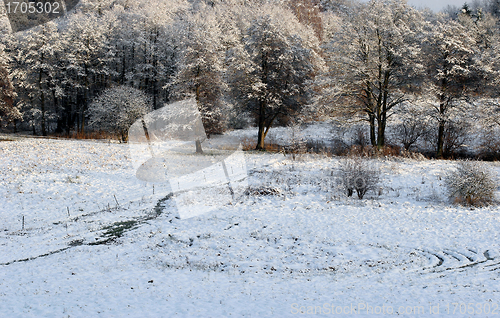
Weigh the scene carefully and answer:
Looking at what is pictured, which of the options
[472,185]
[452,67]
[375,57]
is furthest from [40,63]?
[472,185]

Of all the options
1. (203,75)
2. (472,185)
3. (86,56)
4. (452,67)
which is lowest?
(472,185)

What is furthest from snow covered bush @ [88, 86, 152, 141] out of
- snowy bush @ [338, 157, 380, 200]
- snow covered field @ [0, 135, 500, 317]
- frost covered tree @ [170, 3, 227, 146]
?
snowy bush @ [338, 157, 380, 200]

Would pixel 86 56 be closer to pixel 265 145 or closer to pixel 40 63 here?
pixel 40 63

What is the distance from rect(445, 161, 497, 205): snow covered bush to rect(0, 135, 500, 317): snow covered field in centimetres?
77

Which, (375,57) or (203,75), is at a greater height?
(375,57)

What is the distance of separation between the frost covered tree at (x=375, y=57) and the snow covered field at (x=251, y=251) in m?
8.15

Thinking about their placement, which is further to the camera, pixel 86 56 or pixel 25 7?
pixel 25 7

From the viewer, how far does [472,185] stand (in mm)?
12680

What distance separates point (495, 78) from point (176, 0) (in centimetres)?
6155

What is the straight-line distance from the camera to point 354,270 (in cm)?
817

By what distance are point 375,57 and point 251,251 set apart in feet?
62.6

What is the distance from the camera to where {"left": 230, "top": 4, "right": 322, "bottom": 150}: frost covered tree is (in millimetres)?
26016

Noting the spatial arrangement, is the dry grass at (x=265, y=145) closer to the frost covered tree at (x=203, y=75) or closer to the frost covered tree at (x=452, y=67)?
the frost covered tree at (x=203, y=75)

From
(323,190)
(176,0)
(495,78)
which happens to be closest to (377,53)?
(495,78)
